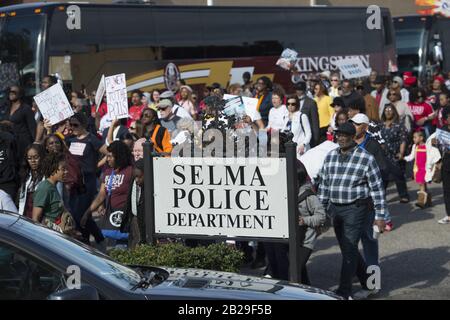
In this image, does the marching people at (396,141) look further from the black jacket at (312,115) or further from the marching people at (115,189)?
the marching people at (115,189)

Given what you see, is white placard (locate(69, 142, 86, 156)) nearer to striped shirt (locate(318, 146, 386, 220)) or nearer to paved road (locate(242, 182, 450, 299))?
paved road (locate(242, 182, 450, 299))

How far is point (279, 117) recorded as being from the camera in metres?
15.3

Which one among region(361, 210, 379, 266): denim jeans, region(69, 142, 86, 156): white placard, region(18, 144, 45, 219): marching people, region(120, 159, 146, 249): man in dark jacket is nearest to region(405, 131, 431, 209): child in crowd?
region(361, 210, 379, 266): denim jeans

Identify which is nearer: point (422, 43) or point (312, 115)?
point (312, 115)

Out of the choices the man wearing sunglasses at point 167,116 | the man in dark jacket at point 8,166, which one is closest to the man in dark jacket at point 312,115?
the man wearing sunglasses at point 167,116

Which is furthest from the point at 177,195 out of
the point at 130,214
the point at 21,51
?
the point at 21,51

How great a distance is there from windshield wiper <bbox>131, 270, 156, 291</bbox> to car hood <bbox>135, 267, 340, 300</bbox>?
0.23ft

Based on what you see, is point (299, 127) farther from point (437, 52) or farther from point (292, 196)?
point (437, 52)

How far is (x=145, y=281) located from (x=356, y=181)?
159 inches

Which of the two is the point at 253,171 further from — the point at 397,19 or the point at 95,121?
the point at 397,19

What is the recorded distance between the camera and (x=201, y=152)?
8500mm

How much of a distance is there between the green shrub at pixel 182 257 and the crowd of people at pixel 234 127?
100 centimetres

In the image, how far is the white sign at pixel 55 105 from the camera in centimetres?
1276
